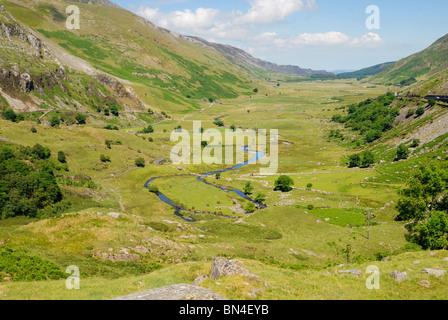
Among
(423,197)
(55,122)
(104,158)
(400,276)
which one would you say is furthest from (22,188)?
(55,122)

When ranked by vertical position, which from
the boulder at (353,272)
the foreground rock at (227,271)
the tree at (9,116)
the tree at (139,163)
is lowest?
the tree at (139,163)

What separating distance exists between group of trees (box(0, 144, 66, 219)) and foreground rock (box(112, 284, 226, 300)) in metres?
67.6

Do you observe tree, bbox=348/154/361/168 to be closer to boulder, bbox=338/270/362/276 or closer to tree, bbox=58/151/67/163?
boulder, bbox=338/270/362/276

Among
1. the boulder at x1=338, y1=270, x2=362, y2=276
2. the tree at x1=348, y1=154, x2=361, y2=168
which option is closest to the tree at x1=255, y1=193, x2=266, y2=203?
the tree at x1=348, y1=154, x2=361, y2=168

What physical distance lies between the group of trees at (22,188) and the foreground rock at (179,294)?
222 ft

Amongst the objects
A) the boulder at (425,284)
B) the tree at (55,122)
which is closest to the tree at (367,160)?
the boulder at (425,284)

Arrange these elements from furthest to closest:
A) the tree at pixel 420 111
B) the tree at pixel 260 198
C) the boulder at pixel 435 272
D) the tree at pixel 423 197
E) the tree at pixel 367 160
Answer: the tree at pixel 420 111 < the tree at pixel 367 160 < the tree at pixel 260 198 < the tree at pixel 423 197 < the boulder at pixel 435 272

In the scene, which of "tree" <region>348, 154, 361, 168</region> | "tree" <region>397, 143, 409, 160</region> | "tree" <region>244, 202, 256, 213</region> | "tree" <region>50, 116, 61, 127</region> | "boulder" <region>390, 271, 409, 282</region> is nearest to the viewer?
"boulder" <region>390, 271, 409, 282</region>

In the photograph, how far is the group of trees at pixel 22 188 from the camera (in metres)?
73.8

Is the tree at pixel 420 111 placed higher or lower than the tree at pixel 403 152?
higher

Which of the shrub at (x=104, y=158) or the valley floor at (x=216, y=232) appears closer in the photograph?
the valley floor at (x=216, y=232)

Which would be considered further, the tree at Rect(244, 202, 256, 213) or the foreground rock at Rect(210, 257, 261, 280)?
the tree at Rect(244, 202, 256, 213)

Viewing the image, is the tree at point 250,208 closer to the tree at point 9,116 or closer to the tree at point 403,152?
the tree at point 403,152

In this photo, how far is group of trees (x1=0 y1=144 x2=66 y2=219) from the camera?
73750 millimetres
